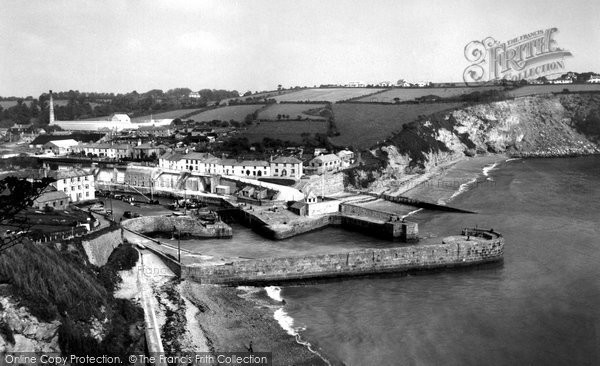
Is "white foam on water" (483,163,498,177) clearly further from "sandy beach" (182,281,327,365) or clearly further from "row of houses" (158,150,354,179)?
"sandy beach" (182,281,327,365)

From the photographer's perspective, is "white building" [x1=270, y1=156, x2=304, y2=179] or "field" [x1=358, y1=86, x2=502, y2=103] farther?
"field" [x1=358, y1=86, x2=502, y2=103]

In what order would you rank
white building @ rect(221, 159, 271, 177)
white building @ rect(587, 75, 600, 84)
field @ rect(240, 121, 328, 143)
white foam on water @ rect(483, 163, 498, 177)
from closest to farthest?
1. white building @ rect(221, 159, 271, 177)
2. white foam on water @ rect(483, 163, 498, 177)
3. field @ rect(240, 121, 328, 143)
4. white building @ rect(587, 75, 600, 84)

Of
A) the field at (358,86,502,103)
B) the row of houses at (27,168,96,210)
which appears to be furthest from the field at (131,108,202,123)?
the row of houses at (27,168,96,210)

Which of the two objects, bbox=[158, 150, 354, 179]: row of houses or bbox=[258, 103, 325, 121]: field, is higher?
bbox=[258, 103, 325, 121]: field

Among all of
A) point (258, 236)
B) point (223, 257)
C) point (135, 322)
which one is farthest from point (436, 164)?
point (135, 322)

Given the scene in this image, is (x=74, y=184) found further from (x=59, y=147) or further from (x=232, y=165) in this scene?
(x=59, y=147)

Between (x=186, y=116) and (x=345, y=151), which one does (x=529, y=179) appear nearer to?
(x=345, y=151)
